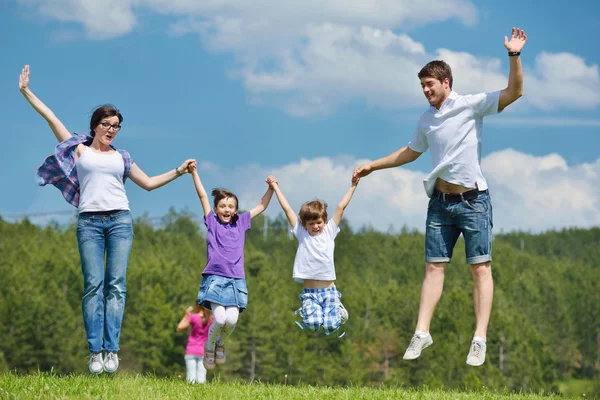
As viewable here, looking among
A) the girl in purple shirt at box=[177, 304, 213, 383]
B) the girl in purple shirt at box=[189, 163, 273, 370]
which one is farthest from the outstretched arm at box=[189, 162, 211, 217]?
the girl in purple shirt at box=[177, 304, 213, 383]

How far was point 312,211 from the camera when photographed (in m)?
10.8

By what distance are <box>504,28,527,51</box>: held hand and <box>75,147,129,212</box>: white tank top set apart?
464cm

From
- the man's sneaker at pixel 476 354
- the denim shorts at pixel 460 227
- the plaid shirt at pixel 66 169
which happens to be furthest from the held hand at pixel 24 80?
the man's sneaker at pixel 476 354

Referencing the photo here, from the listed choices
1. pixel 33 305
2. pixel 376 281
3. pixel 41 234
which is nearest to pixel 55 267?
pixel 33 305

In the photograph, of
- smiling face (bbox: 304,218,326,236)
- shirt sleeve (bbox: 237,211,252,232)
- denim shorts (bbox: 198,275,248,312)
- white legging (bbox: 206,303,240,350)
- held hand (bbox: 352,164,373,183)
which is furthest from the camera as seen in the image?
smiling face (bbox: 304,218,326,236)

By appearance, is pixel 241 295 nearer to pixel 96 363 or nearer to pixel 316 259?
pixel 316 259

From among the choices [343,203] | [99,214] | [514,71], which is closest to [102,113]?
[99,214]

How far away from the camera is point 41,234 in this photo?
336 ft

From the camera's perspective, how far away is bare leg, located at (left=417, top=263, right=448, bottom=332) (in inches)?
351

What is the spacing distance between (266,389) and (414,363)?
67.6 m

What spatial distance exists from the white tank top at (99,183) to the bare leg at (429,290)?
3.62 meters

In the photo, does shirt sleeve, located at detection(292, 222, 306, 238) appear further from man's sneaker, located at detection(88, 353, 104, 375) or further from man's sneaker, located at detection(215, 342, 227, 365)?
man's sneaker, located at detection(88, 353, 104, 375)

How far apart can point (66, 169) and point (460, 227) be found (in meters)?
4.67

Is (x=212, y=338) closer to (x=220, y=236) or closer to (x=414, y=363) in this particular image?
(x=220, y=236)
